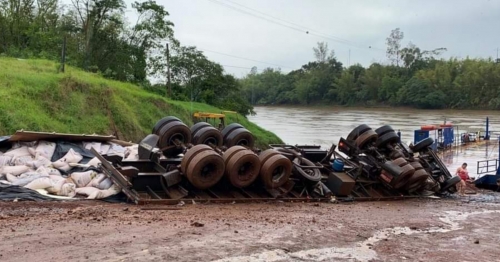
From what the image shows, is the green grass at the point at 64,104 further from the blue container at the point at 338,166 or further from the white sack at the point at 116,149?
the blue container at the point at 338,166

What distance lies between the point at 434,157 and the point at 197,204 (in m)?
7.23

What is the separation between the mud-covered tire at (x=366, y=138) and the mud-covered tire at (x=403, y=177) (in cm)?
125

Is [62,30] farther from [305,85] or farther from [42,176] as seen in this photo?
[305,85]

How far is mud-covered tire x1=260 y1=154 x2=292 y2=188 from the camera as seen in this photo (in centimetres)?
983

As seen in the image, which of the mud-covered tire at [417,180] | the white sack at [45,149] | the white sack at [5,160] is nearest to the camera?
the white sack at [5,160]

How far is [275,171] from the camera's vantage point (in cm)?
1006

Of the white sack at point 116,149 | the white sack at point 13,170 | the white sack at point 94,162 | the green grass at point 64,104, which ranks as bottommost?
the white sack at point 13,170

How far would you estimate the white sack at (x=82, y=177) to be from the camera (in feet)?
30.5

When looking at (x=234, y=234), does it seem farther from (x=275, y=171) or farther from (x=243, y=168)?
(x=275, y=171)

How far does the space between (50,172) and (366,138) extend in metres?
7.17

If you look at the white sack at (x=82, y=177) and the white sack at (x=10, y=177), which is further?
the white sack at (x=82, y=177)

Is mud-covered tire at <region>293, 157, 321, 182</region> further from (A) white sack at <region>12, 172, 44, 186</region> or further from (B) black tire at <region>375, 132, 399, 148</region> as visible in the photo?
(A) white sack at <region>12, 172, 44, 186</region>

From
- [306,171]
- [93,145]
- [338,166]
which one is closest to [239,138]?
[306,171]

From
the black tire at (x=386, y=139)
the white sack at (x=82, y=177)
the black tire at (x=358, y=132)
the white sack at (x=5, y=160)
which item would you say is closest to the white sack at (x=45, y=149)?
the white sack at (x=5, y=160)
